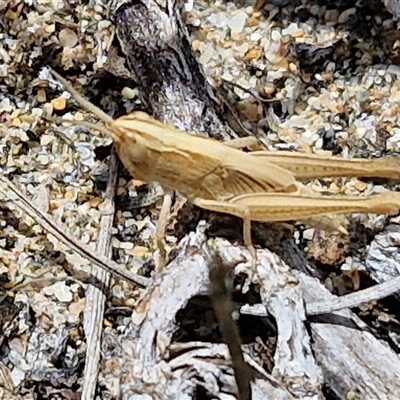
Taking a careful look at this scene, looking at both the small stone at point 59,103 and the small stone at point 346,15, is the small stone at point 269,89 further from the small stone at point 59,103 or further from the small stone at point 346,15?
the small stone at point 59,103

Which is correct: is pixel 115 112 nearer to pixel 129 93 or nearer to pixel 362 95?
pixel 129 93

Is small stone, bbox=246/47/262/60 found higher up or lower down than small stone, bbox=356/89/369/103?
higher up

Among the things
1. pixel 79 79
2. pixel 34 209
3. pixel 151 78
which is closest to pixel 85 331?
pixel 34 209

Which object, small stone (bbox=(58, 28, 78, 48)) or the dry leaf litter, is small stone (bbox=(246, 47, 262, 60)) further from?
small stone (bbox=(58, 28, 78, 48))

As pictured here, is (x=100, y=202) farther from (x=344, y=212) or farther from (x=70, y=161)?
(x=344, y=212)

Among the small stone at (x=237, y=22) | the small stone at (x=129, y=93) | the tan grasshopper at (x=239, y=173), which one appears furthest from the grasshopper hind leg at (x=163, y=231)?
the small stone at (x=237, y=22)

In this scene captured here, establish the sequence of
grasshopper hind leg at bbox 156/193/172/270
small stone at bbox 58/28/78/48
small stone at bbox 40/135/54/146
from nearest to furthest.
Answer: grasshopper hind leg at bbox 156/193/172/270 → small stone at bbox 40/135/54/146 → small stone at bbox 58/28/78/48

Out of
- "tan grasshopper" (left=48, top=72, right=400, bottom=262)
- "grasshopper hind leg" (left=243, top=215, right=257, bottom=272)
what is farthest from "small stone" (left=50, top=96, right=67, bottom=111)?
"grasshopper hind leg" (left=243, top=215, right=257, bottom=272)
